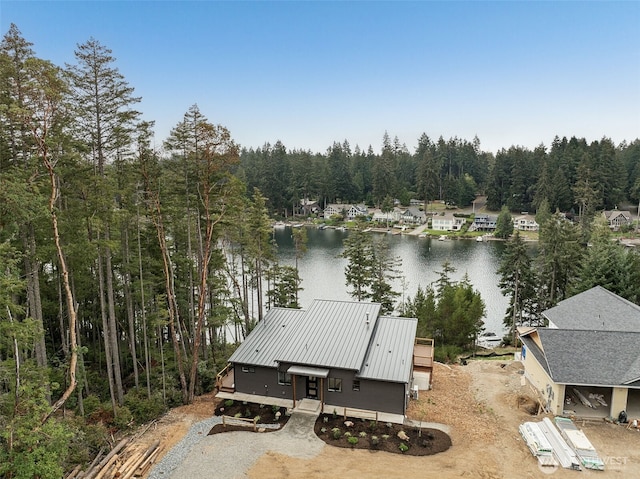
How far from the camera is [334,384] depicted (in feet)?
52.5

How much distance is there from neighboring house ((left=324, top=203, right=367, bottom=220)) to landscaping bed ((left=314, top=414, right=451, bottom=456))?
72981mm

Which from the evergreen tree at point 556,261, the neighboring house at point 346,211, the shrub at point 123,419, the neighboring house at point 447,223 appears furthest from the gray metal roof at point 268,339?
the neighboring house at point 346,211

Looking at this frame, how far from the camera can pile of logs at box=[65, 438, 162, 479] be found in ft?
39.0

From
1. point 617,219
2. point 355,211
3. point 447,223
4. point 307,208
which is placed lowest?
point 447,223

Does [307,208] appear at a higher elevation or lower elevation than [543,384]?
higher

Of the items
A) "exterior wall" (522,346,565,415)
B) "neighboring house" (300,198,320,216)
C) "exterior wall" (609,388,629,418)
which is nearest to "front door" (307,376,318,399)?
"exterior wall" (522,346,565,415)

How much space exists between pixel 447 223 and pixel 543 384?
64098 mm

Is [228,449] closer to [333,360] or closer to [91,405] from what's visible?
[333,360]

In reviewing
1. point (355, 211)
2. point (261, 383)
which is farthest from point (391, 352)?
point (355, 211)

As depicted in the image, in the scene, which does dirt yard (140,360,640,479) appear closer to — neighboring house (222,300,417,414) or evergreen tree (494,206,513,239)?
neighboring house (222,300,417,414)

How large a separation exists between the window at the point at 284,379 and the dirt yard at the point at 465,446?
9.49ft

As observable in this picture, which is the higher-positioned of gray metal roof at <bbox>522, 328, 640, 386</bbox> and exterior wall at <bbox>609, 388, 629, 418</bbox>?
gray metal roof at <bbox>522, 328, 640, 386</bbox>

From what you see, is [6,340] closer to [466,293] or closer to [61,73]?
[61,73]

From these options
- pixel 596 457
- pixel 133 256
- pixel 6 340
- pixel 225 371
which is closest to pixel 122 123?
pixel 133 256
